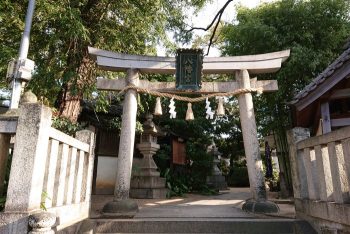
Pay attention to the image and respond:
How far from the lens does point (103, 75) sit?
34.4 ft

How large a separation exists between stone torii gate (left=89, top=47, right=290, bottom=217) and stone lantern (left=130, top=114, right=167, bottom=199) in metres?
4.57

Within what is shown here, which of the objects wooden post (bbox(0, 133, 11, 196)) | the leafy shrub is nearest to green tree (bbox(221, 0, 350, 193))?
wooden post (bbox(0, 133, 11, 196))

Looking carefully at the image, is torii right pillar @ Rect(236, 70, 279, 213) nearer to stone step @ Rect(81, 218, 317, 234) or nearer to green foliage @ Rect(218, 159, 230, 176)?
stone step @ Rect(81, 218, 317, 234)

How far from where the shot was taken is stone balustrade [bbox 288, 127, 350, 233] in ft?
13.5

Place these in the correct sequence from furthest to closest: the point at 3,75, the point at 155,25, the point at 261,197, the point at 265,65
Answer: the point at 155,25 → the point at 3,75 → the point at 265,65 → the point at 261,197

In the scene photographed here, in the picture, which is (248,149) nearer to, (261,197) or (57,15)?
(261,197)

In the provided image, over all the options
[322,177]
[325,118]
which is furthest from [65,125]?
[325,118]

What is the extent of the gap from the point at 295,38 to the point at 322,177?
896cm

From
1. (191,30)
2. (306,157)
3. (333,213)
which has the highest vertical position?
(191,30)

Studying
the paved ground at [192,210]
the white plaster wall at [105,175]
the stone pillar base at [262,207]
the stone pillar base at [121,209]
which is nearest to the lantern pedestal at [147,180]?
the paved ground at [192,210]

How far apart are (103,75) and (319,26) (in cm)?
891

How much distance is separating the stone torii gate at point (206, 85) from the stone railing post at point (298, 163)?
1890mm

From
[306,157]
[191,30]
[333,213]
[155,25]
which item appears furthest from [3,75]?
[333,213]

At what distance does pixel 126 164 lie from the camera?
764 centimetres
